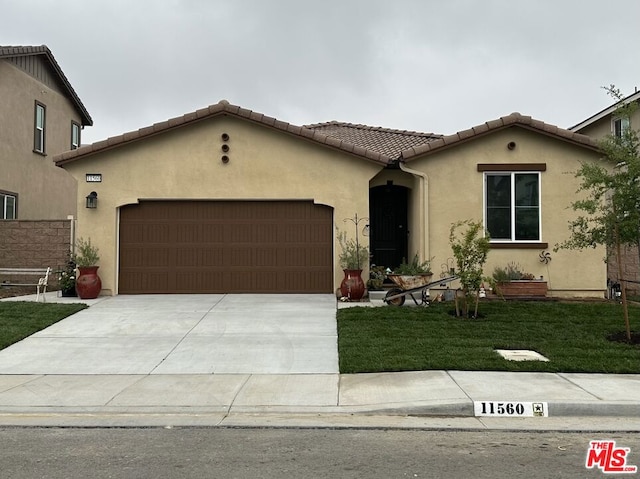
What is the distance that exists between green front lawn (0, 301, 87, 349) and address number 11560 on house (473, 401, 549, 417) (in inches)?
301

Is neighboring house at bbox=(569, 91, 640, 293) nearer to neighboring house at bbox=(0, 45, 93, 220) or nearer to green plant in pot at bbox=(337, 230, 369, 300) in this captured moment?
green plant in pot at bbox=(337, 230, 369, 300)

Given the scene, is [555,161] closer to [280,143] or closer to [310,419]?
[280,143]

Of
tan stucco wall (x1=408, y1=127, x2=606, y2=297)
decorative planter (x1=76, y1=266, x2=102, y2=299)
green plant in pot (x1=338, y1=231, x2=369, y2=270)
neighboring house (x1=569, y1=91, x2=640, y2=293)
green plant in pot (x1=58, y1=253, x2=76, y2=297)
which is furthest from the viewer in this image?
neighboring house (x1=569, y1=91, x2=640, y2=293)

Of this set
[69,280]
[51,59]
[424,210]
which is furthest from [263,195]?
[51,59]

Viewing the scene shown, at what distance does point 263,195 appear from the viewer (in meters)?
14.1

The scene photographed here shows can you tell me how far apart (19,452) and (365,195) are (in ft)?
33.2

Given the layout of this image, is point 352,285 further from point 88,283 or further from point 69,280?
point 69,280

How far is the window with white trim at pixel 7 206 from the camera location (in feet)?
59.8

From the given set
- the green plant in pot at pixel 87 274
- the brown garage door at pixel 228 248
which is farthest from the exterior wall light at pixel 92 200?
the green plant in pot at pixel 87 274

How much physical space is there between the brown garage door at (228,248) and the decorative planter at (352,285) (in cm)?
115

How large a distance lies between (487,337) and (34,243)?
38.9 feet

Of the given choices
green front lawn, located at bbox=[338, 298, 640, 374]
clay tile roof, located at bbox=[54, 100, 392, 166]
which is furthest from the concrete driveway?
clay tile roof, located at bbox=[54, 100, 392, 166]

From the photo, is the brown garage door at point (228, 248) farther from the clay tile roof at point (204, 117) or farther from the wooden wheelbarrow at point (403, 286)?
the wooden wheelbarrow at point (403, 286)

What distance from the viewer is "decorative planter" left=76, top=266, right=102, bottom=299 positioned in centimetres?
1334
